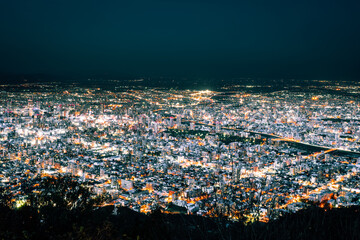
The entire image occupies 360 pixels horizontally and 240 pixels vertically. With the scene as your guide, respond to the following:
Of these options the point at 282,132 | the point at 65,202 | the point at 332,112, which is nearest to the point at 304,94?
the point at 332,112

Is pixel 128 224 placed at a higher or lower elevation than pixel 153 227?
lower

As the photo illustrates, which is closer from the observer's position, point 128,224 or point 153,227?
point 153,227

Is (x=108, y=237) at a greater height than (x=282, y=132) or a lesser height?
greater

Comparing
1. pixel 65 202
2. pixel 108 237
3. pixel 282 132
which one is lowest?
pixel 282 132

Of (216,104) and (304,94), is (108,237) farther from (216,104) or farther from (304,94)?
(304,94)

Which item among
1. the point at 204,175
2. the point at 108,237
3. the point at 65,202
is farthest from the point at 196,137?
the point at 108,237

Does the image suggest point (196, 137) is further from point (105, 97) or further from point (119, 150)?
point (105, 97)

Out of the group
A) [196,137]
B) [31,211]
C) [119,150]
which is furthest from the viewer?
[196,137]

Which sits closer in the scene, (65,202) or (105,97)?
(65,202)

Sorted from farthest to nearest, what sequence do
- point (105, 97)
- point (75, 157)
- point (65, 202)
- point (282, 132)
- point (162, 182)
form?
1. point (105, 97)
2. point (282, 132)
3. point (75, 157)
4. point (162, 182)
5. point (65, 202)
